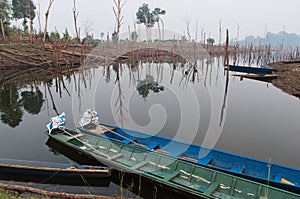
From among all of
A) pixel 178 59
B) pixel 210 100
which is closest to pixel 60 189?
pixel 210 100

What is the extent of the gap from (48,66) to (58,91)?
9.66 meters

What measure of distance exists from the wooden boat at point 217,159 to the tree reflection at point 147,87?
5.84m

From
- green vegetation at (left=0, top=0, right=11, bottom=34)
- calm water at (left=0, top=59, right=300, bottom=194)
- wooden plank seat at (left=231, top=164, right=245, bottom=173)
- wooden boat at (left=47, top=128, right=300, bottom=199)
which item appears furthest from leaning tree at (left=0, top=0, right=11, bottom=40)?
wooden plank seat at (left=231, top=164, right=245, bottom=173)

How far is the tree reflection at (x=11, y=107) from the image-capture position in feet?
28.1

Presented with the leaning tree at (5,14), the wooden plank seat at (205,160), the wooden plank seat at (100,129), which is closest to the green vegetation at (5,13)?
the leaning tree at (5,14)

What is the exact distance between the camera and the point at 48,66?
70.7 feet

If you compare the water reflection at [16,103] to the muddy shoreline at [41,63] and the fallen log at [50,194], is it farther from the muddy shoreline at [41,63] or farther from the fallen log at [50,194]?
the fallen log at [50,194]

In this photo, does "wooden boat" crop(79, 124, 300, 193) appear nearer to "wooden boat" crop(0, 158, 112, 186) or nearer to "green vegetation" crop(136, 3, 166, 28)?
"wooden boat" crop(0, 158, 112, 186)

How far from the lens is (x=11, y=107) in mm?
10164

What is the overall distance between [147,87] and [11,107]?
7.17 m

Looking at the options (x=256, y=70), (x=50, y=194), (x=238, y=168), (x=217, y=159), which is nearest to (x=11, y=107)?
(x=50, y=194)

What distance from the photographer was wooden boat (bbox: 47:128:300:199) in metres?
3.90

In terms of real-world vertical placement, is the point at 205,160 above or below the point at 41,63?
below

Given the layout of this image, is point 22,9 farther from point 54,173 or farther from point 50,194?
point 50,194
